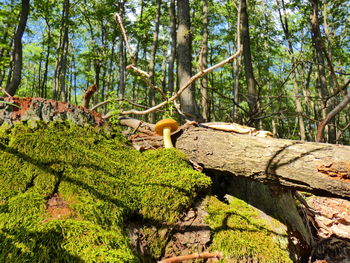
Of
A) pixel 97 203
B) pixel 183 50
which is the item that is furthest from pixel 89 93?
pixel 183 50

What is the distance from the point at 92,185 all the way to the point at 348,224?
386 centimetres

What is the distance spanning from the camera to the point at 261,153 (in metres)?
A: 2.33

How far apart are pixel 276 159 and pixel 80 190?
183 centimetres

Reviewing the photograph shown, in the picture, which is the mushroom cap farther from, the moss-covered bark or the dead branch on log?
the dead branch on log

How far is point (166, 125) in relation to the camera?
2.99 m

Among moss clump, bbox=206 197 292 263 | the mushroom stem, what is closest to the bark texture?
the mushroom stem

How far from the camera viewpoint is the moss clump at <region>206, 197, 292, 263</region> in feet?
6.70

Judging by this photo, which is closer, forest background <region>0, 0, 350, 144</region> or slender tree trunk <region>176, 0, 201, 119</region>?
forest background <region>0, 0, 350, 144</region>

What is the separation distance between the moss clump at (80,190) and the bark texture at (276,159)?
30 cm

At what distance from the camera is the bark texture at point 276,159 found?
197 centimetres

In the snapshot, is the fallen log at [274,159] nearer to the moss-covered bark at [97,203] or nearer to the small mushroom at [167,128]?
the small mushroom at [167,128]

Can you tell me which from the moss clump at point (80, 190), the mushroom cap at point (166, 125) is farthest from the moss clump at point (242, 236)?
the mushroom cap at point (166, 125)

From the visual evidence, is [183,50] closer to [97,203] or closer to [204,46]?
[204,46]

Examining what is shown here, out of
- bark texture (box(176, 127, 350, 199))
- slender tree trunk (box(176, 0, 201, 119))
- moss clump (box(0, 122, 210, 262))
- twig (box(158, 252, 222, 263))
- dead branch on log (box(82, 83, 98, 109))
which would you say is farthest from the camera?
slender tree trunk (box(176, 0, 201, 119))
